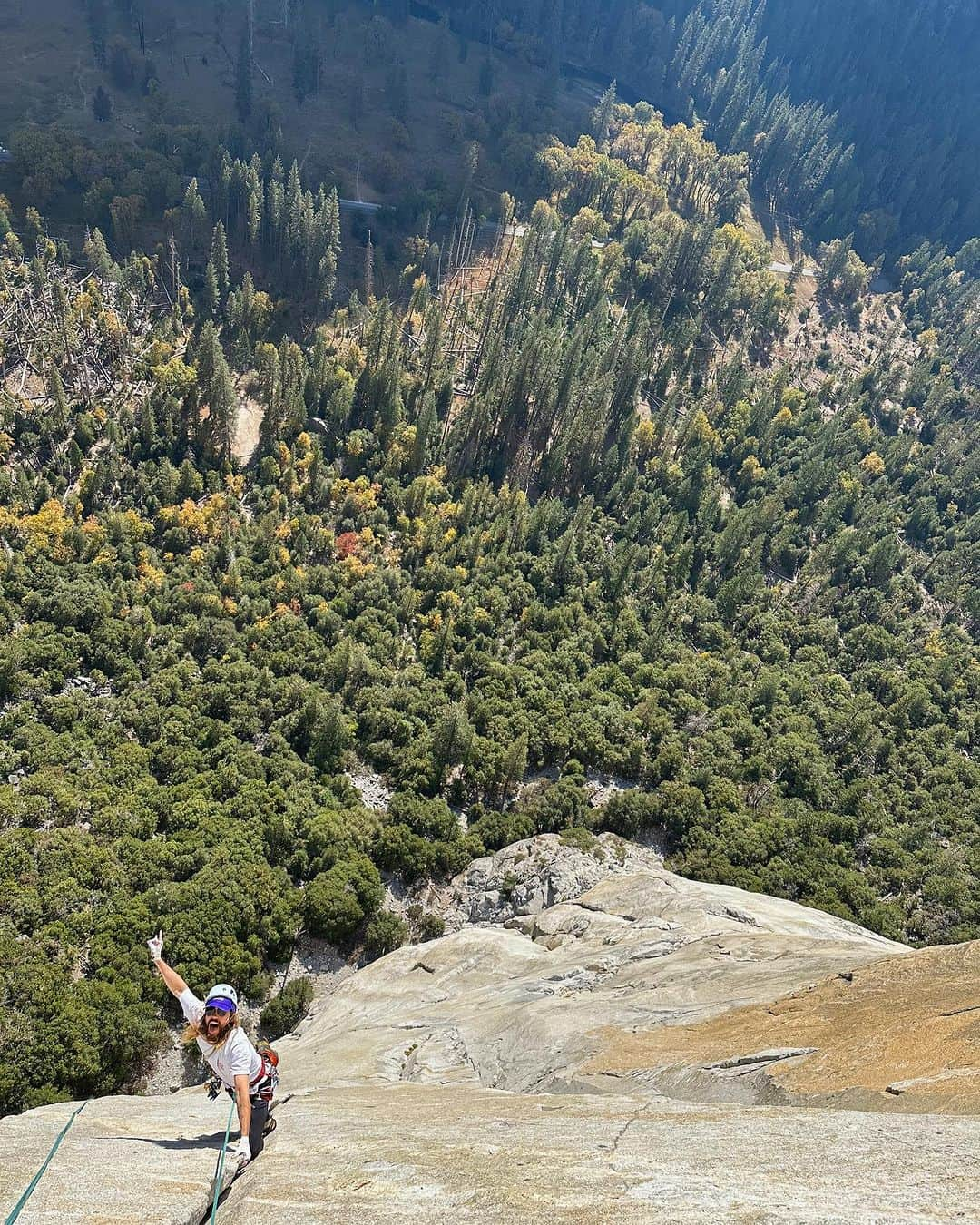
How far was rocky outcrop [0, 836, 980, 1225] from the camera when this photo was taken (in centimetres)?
1249

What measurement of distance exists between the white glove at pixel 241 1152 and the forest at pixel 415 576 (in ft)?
107

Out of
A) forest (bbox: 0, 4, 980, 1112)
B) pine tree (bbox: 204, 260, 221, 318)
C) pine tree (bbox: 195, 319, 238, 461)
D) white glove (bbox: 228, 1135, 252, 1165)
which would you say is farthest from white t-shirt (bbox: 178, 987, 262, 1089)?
pine tree (bbox: 204, 260, 221, 318)

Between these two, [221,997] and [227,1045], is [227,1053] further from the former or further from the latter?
[221,997]

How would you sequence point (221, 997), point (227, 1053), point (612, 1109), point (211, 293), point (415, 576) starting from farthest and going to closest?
point (211, 293) < point (415, 576) < point (612, 1109) < point (227, 1053) < point (221, 997)

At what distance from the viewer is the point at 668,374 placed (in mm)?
132500

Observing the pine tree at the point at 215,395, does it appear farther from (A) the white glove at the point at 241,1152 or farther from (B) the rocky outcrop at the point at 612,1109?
(A) the white glove at the point at 241,1152

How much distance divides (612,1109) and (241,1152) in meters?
9.41

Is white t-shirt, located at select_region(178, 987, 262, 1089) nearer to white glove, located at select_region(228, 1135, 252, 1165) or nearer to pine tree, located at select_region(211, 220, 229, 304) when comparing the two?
white glove, located at select_region(228, 1135, 252, 1165)

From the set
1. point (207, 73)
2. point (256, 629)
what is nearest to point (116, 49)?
point (207, 73)

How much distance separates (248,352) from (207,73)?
114 metres

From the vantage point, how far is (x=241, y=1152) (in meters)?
14.9

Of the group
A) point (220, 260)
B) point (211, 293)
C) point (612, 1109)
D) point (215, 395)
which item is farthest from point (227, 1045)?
point (220, 260)

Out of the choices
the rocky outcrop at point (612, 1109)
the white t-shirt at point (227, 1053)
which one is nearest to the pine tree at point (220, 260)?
the rocky outcrop at point (612, 1109)

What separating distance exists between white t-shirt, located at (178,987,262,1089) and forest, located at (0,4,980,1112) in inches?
1322
